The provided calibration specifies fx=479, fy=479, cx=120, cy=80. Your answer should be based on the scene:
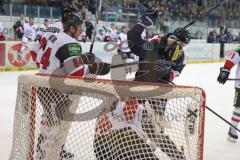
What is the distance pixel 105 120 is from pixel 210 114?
3814 mm

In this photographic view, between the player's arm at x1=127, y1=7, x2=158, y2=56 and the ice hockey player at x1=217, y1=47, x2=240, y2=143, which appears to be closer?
the player's arm at x1=127, y1=7, x2=158, y2=56

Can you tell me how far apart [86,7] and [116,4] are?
1055 millimetres

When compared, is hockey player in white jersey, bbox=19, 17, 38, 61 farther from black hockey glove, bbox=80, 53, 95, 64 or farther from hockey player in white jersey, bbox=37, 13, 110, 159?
black hockey glove, bbox=80, 53, 95, 64

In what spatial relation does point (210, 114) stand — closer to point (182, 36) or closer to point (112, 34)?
point (182, 36)

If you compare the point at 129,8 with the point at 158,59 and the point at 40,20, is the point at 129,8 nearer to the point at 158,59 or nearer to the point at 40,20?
the point at 40,20

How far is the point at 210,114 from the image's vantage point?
6.29 m

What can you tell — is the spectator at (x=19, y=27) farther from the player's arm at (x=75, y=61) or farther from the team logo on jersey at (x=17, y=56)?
the player's arm at (x=75, y=61)

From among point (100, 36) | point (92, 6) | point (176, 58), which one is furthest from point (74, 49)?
point (92, 6)

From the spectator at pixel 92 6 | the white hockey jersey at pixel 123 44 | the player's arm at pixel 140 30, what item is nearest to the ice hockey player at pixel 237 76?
the player's arm at pixel 140 30

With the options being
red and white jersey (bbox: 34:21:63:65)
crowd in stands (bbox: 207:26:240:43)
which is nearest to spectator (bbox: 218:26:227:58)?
crowd in stands (bbox: 207:26:240:43)

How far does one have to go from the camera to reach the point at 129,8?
16859mm

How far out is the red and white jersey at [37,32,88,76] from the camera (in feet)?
10.3

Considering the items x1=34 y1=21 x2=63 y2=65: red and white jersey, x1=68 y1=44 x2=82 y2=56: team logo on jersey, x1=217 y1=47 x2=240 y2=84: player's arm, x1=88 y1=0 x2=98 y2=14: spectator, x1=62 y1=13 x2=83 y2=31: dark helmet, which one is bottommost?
x1=217 y1=47 x2=240 y2=84: player's arm

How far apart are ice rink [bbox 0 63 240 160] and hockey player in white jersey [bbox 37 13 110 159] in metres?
1.15
